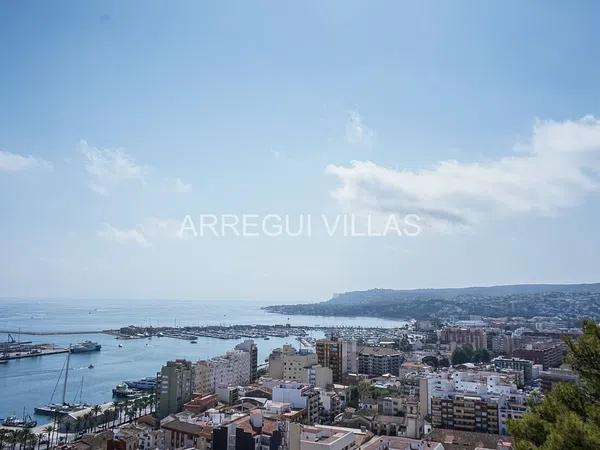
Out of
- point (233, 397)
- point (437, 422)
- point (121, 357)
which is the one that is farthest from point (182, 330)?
point (437, 422)

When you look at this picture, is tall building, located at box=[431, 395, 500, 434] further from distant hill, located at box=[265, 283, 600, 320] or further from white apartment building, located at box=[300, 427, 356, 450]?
distant hill, located at box=[265, 283, 600, 320]

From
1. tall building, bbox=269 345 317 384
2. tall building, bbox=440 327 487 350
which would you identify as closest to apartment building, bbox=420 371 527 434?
tall building, bbox=269 345 317 384

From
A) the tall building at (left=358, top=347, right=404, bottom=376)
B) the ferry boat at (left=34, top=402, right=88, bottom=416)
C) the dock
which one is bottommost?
the ferry boat at (left=34, top=402, right=88, bottom=416)

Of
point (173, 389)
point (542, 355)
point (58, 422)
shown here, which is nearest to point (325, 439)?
point (173, 389)

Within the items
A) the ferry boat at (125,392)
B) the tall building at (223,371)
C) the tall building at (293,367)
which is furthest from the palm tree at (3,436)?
the tall building at (293,367)

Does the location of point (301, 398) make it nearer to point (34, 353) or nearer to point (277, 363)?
point (277, 363)

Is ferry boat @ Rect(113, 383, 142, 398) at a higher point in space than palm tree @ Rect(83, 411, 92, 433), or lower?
lower

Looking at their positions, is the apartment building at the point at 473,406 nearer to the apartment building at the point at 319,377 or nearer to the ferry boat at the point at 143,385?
the apartment building at the point at 319,377
